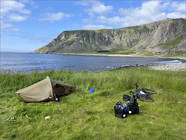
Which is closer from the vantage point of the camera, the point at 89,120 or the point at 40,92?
the point at 89,120

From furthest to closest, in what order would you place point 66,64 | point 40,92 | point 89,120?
1. point 66,64
2. point 40,92
3. point 89,120

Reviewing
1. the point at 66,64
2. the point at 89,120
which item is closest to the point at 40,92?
the point at 89,120

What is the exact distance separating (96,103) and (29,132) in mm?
3149

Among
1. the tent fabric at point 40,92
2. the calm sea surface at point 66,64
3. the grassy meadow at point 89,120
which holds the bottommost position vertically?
the calm sea surface at point 66,64

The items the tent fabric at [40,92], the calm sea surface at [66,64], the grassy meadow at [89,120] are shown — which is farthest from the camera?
the calm sea surface at [66,64]

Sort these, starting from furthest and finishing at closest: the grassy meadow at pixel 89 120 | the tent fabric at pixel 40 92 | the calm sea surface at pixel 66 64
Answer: the calm sea surface at pixel 66 64 → the tent fabric at pixel 40 92 → the grassy meadow at pixel 89 120

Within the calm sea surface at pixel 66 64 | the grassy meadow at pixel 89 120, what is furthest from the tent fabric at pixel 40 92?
the calm sea surface at pixel 66 64

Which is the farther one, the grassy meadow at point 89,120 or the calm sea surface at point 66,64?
the calm sea surface at point 66,64

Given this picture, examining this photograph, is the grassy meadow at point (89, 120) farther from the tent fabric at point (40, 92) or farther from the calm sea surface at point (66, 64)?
the calm sea surface at point (66, 64)

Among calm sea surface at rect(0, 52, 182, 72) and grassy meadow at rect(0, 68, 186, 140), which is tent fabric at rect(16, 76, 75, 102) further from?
calm sea surface at rect(0, 52, 182, 72)

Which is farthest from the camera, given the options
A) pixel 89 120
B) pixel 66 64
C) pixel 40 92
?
pixel 66 64

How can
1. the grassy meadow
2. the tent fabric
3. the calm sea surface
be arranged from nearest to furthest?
the grassy meadow → the tent fabric → the calm sea surface

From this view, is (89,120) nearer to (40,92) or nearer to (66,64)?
(40,92)

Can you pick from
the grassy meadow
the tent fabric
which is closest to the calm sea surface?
the tent fabric
